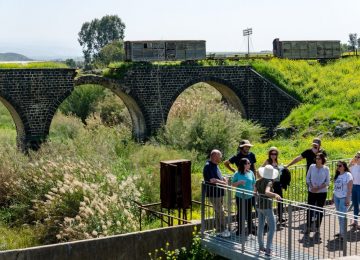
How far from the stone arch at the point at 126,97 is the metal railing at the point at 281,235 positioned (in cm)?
1631

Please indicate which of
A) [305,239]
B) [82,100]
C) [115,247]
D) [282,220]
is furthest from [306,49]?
[115,247]

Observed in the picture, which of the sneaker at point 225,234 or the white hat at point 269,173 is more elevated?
the white hat at point 269,173

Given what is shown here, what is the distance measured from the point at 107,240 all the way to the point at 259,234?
278cm

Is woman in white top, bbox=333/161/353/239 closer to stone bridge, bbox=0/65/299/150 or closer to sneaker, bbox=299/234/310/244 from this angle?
sneaker, bbox=299/234/310/244

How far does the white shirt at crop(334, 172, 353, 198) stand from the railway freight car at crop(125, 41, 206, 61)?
61.0ft

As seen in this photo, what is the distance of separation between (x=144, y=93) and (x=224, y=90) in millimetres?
5027

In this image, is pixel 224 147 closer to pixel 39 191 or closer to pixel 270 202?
pixel 39 191

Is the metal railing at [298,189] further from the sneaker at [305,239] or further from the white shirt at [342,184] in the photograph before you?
the sneaker at [305,239]

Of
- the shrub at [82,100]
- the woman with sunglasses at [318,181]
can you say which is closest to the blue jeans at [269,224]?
the woman with sunglasses at [318,181]

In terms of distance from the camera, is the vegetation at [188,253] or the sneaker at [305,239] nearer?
the sneaker at [305,239]

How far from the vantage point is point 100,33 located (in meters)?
126

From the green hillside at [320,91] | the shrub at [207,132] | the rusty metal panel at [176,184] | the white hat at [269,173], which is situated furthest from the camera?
the green hillside at [320,91]

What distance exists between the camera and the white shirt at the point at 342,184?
34.3ft

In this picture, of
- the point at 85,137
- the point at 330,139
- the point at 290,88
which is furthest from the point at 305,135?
the point at 85,137
